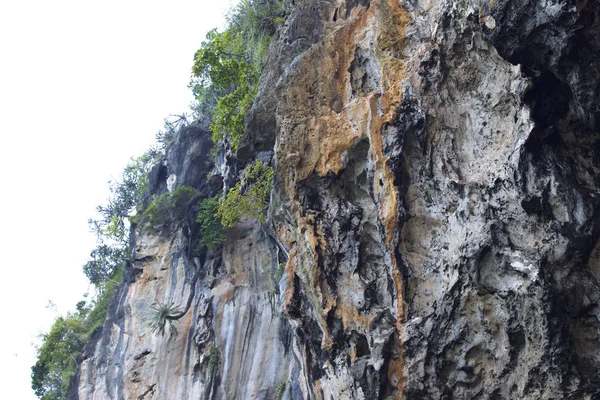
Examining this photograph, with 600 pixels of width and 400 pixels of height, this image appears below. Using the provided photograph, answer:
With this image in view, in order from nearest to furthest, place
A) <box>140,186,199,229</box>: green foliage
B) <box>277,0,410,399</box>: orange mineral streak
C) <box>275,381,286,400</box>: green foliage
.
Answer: <box>277,0,410,399</box>: orange mineral streak → <box>275,381,286,400</box>: green foliage → <box>140,186,199,229</box>: green foliage

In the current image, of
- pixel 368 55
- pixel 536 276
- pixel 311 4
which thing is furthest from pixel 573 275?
pixel 311 4

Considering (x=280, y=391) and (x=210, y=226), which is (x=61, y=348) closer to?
(x=210, y=226)

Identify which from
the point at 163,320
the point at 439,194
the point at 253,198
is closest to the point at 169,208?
the point at 163,320

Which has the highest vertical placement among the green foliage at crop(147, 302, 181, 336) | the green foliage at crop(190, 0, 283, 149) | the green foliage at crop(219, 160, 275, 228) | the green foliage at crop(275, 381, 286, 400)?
the green foliage at crop(190, 0, 283, 149)

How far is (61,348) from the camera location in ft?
87.7

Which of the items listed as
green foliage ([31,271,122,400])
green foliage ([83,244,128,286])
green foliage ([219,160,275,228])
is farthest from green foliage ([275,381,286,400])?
green foliage ([83,244,128,286])

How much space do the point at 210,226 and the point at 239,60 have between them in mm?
6120

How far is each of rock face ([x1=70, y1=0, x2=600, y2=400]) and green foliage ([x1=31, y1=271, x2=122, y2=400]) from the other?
15.7m

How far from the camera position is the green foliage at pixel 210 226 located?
66.9 ft

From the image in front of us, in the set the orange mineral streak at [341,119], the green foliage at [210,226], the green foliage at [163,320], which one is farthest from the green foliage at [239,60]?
the green foliage at [163,320]

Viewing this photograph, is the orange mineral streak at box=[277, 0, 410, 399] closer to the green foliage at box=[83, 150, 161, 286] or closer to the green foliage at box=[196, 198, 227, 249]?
the green foliage at box=[196, 198, 227, 249]

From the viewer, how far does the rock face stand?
26.5 ft

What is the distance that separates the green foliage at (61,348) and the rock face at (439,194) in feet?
51.6

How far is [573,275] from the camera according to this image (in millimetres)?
8133
